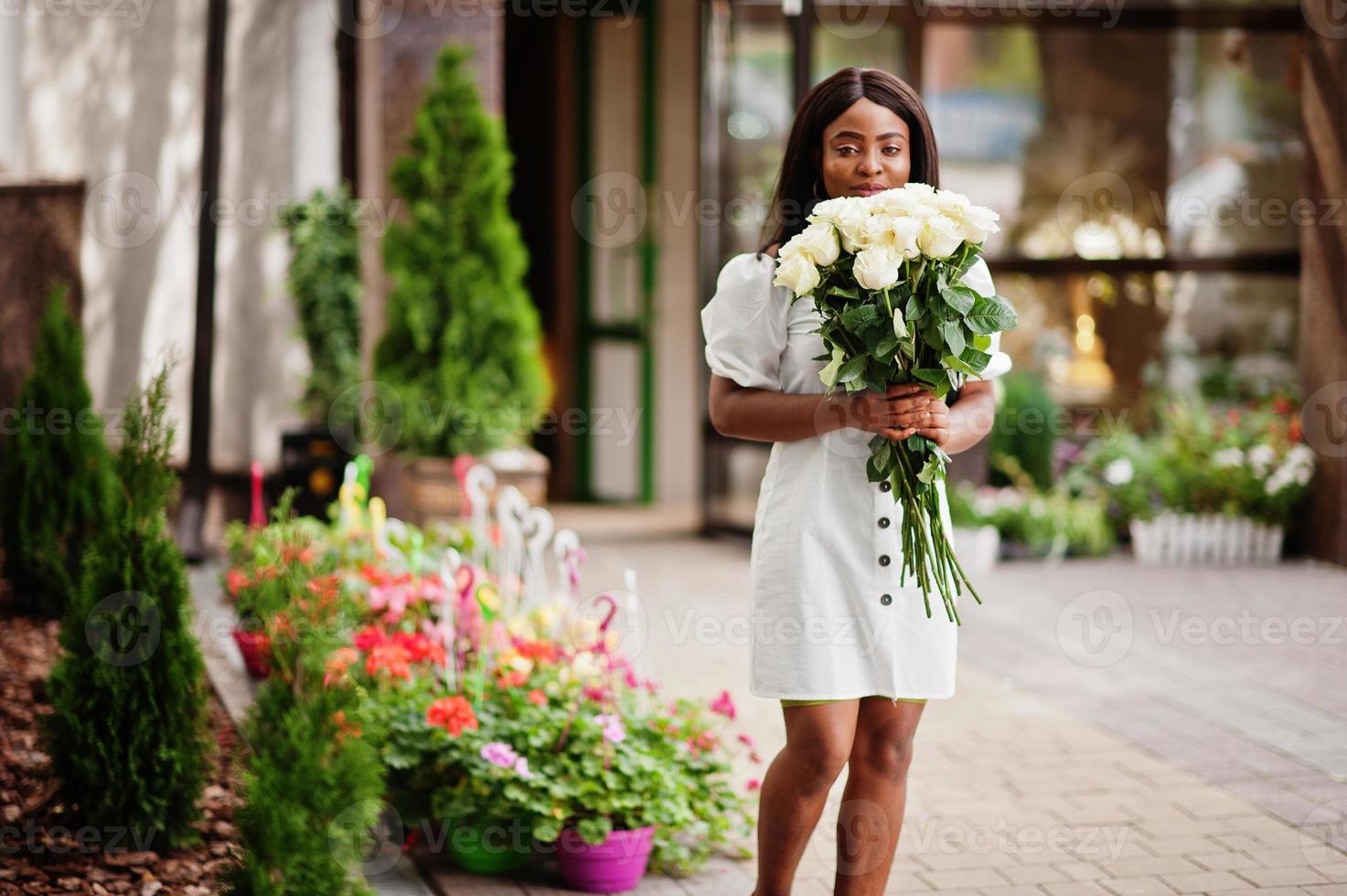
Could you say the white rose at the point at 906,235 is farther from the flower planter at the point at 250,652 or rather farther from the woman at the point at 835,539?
the flower planter at the point at 250,652

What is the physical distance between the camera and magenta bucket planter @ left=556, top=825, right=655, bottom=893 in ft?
13.5

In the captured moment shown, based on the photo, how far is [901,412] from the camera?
323cm

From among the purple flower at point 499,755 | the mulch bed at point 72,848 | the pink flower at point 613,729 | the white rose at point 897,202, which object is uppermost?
the white rose at point 897,202

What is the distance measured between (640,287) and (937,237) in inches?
356

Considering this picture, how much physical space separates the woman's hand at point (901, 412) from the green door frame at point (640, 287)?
878 cm

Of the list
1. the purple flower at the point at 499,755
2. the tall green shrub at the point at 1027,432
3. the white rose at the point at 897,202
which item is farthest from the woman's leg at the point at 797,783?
the tall green shrub at the point at 1027,432

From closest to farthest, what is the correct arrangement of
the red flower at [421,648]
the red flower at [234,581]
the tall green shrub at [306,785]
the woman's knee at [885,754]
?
the tall green shrub at [306,785] → the woman's knee at [885,754] → the red flower at [421,648] → the red flower at [234,581]

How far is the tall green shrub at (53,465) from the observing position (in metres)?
7.07

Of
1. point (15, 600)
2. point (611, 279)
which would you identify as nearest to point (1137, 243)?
point (611, 279)

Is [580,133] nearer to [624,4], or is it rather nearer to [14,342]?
[624,4]

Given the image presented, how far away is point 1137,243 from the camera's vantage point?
11344mm

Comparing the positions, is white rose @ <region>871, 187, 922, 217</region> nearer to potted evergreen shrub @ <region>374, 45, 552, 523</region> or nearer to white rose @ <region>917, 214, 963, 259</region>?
white rose @ <region>917, 214, 963, 259</region>

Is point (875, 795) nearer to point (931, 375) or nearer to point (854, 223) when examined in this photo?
point (931, 375)

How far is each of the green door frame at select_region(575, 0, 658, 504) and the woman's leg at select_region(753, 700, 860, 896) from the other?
28.7 ft
